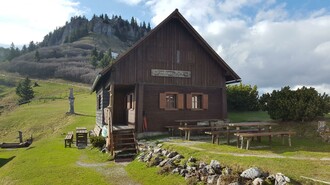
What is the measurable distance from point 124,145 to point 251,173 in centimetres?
926

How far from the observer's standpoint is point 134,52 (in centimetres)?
2022

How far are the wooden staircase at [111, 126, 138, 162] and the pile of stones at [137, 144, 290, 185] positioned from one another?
5.85 feet

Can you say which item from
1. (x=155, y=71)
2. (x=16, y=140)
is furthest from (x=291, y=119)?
(x=16, y=140)

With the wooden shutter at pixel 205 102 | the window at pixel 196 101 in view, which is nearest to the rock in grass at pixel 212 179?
the wooden shutter at pixel 205 102

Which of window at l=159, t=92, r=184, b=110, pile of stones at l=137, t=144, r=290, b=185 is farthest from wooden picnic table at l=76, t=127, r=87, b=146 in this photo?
pile of stones at l=137, t=144, r=290, b=185

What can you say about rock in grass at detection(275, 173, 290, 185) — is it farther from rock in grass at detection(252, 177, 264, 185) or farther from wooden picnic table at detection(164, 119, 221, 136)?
wooden picnic table at detection(164, 119, 221, 136)

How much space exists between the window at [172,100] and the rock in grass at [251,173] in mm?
11791

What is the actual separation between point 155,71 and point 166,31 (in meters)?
3.04

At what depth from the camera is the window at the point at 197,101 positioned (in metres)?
21.6

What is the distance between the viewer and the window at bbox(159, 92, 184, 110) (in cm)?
2083

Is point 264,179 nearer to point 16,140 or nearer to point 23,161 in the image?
point 23,161

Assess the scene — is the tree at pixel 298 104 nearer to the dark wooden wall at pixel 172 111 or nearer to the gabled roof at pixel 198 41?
the gabled roof at pixel 198 41

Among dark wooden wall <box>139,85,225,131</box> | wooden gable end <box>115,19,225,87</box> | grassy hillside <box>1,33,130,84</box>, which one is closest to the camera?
wooden gable end <box>115,19,225,87</box>

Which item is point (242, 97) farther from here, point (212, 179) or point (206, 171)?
point (212, 179)
